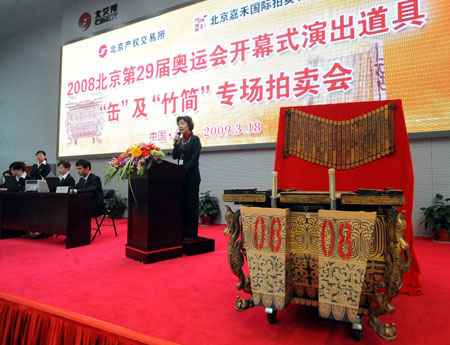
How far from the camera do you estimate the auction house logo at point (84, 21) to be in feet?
21.0

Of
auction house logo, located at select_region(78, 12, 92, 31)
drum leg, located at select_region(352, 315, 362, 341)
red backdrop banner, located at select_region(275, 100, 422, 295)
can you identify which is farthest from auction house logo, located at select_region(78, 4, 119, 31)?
drum leg, located at select_region(352, 315, 362, 341)

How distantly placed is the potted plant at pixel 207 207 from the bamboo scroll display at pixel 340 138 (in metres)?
2.86

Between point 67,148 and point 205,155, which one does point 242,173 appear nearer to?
point 205,155

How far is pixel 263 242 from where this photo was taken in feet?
4.36

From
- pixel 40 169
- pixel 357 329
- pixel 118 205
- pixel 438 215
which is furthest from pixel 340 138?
pixel 118 205

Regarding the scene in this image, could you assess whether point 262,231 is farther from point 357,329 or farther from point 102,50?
point 102,50

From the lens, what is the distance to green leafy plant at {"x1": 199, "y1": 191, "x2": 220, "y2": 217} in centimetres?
473

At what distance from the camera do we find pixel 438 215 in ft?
10.8

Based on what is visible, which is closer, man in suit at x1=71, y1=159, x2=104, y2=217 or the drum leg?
the drum leg

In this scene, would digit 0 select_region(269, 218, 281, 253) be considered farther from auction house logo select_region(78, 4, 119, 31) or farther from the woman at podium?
auction house logo select_region(78, 4, 119, 31)

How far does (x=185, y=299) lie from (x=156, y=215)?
1101mm

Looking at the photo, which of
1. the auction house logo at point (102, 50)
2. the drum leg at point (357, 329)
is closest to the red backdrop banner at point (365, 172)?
the drum leg at point (357, 329)

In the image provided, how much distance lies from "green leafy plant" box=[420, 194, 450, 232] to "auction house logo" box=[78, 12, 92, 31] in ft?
22.9

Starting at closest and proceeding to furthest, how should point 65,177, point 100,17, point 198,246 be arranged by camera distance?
point 198,246, point 65,177, point 100,17
